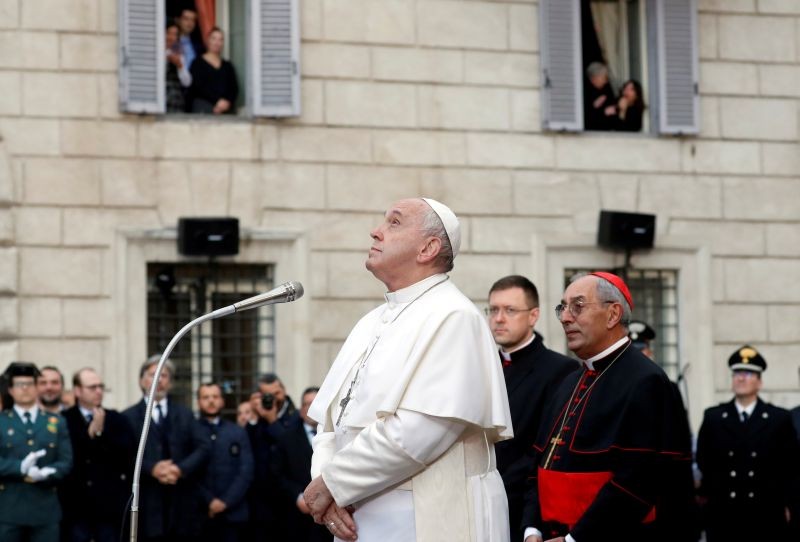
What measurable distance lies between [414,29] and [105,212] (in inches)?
141

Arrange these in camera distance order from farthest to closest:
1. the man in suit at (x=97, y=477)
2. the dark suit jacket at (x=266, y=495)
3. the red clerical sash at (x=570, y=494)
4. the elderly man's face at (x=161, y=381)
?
the dark suit jacket at (x=266, y=495), the elderly man's face at (x=161, y=381), the man in suit at (x=97, y=477), the red clerical sash at (x=570, y=494)

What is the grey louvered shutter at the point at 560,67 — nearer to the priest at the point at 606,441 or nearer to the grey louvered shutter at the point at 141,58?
the grey louvered shutter at the point at 141,58

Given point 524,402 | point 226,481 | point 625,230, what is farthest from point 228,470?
point 625,230

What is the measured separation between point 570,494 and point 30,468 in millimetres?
6023

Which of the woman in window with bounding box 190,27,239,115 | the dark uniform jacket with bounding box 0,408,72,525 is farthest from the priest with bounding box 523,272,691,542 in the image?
the woman in window with bounding box 190,27,239,115

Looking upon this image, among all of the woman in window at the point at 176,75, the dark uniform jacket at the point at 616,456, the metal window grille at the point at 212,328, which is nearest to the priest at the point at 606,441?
the dark uniform jacket at the point at 616,456

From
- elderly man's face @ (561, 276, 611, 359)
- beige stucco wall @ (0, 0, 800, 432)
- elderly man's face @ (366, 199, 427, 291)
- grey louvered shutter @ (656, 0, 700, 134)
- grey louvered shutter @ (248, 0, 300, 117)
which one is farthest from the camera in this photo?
grey louvered shutter @ (656, 0, 700, 134)

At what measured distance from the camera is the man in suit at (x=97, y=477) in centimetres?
1245

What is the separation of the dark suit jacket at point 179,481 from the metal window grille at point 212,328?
9.45ft

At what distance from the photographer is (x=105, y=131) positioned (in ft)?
50.4

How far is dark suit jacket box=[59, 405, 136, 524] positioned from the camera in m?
12.5

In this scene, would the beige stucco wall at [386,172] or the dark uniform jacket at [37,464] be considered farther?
the beige stucco wall at [386,172]

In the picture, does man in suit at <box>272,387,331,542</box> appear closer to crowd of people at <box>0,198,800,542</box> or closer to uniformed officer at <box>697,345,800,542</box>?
uniformed officer at <box>697,345,800,542</box>

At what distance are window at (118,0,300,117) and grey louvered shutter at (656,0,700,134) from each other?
391 cm
